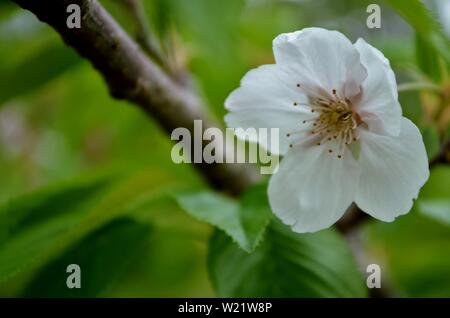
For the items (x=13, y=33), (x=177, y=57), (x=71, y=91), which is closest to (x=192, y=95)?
(x=177, y=57)

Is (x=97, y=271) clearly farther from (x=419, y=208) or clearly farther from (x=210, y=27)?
(x=419, y=208)

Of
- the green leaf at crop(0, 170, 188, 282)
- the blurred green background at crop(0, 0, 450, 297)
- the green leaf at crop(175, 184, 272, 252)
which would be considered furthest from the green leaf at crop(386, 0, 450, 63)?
the green leaf at crop(0, 170, 188, 282)

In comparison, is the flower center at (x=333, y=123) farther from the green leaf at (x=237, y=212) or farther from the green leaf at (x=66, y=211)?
the green leaf at (x=66, y=211)

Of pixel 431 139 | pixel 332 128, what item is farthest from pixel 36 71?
pixel 431 139

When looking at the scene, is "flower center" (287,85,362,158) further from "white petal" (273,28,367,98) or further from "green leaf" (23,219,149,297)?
"green leaf" (23,219,149,297)

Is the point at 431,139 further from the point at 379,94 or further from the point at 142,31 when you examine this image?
the point at 142,31
